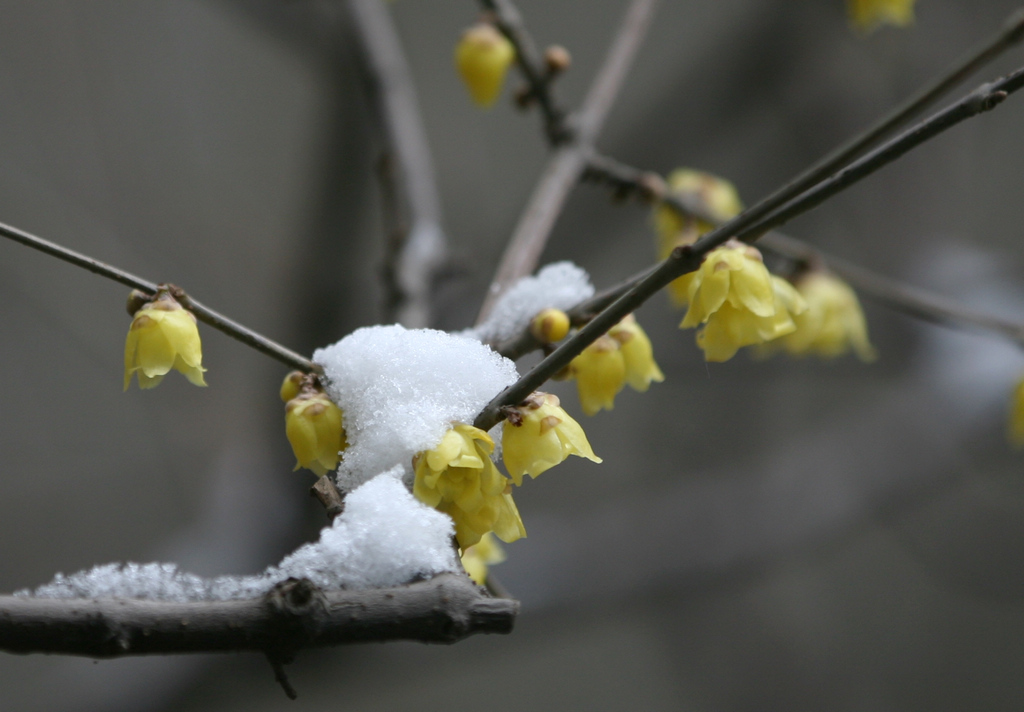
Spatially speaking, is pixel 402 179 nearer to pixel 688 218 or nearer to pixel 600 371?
pixel 688 218

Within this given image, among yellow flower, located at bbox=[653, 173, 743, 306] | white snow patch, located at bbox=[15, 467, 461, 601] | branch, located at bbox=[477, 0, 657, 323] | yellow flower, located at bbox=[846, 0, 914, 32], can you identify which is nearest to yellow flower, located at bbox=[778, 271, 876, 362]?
yellow flower, located at bbox=[653, 173, 743, 306]

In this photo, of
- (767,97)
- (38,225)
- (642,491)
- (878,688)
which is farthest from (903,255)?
(38,225)

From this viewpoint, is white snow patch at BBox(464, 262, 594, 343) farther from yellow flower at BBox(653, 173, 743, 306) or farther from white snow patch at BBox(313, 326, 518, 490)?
yellow flower at BBox(653, 173, 743, 306)

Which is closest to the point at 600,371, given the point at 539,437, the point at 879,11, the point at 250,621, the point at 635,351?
the point at 635,351

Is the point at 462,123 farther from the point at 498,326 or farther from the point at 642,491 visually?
the point at 498,326

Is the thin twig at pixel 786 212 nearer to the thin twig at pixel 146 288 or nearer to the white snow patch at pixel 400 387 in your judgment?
the white snow patch at pixel 400 387
